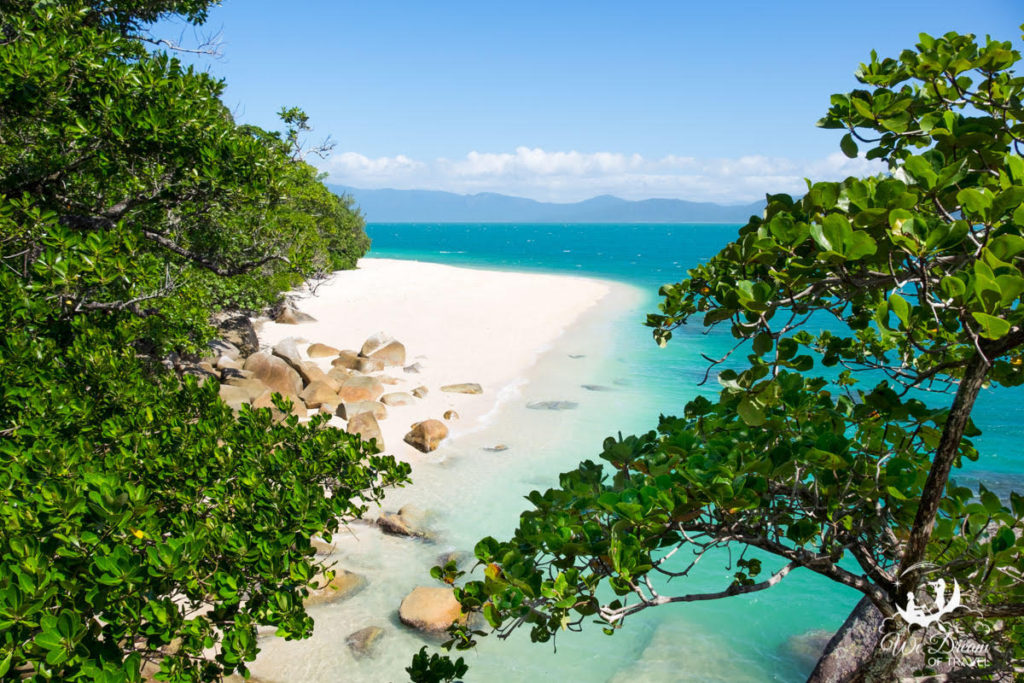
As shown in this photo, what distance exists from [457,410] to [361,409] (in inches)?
131

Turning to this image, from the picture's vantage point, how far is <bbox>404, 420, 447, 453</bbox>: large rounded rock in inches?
579

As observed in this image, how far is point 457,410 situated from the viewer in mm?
17578

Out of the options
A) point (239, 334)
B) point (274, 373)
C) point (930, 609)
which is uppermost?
point (930, 609)

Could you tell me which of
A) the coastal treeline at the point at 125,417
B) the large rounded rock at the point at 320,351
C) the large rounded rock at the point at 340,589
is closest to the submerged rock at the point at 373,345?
the large rounded rock at the point at 320,351

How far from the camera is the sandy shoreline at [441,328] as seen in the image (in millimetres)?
17891

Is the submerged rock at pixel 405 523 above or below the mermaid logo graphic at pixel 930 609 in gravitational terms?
below

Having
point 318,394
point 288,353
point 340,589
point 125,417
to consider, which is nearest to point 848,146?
point 125,417

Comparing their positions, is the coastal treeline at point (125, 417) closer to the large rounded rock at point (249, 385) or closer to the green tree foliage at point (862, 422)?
the green tree foliage at point (862, 422)

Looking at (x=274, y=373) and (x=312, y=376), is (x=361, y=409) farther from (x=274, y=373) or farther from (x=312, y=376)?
(x=274, y=373)

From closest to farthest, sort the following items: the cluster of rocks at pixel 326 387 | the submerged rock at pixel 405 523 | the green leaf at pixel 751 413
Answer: the green leaf at pixel 751 413
the submerged rock at pixel 405 523
the cluster of rocks at pixel 326 387

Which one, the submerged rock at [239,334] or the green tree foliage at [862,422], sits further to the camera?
the submerged rock at [239,334]

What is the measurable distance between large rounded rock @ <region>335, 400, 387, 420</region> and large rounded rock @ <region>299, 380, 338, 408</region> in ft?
2.20

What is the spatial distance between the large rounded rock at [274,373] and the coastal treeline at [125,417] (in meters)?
9.56

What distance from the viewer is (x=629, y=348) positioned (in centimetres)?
2822
